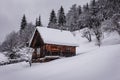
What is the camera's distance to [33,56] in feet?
155

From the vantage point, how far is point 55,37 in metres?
45.4

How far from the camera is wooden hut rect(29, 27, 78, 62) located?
140 feet

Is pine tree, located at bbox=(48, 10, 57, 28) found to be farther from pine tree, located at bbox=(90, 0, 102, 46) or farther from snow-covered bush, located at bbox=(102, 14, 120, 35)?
snow-covered bush, located at bbox=(102, 14, 120, 35)

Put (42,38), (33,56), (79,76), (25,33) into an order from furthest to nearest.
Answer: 1. (25,33)
2. (33,56)
3. (42,38)
4. (79,76)

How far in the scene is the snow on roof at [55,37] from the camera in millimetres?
43147

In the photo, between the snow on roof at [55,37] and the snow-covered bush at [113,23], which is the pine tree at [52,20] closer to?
the snow on roof at [55,37]

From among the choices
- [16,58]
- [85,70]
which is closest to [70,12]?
[16,58]

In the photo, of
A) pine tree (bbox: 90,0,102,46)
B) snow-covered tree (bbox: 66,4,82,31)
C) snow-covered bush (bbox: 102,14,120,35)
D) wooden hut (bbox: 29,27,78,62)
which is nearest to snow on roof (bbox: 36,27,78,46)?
wooden hut (bbox: 29,27,78,62)

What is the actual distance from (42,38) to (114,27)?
52.8 ft

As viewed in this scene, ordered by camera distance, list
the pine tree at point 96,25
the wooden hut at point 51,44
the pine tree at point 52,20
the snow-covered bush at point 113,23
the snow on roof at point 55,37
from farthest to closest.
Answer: the pine tree at point 52,20 → the pine tree at point 96,25 → the snow on roof at point 55,37 → the wooden hut at point 51,44 → the snow-covered bush at point 113,23

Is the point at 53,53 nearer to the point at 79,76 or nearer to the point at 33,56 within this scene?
the point at 33,56

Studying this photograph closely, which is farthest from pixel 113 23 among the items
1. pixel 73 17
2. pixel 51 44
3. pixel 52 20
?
pixel 73 17

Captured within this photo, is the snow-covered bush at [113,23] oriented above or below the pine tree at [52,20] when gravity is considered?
below

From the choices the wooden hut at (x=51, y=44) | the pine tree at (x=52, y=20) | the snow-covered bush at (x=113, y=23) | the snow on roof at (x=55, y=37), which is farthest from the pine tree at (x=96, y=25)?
the snow-covered bush at (x=113, y=23)
